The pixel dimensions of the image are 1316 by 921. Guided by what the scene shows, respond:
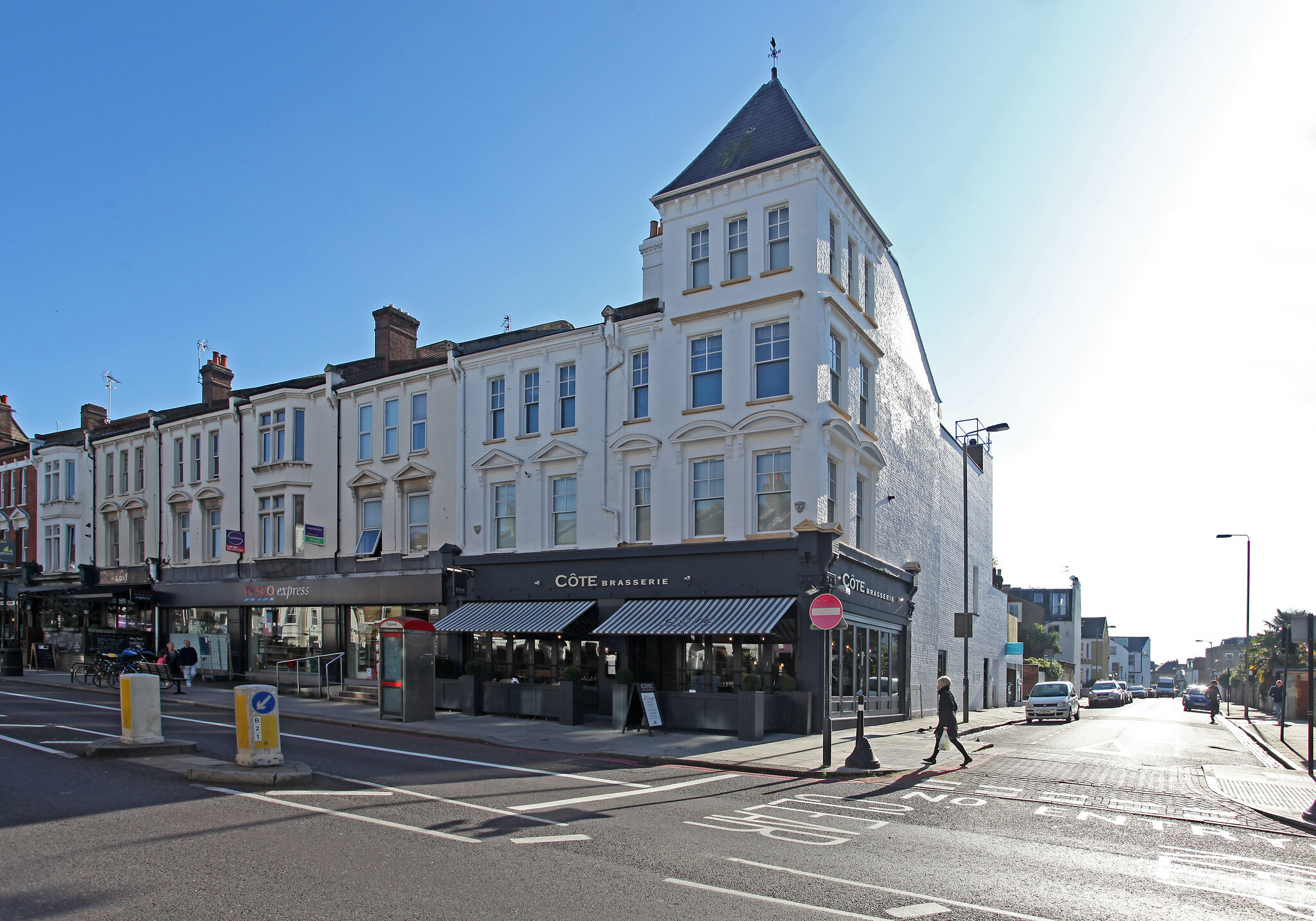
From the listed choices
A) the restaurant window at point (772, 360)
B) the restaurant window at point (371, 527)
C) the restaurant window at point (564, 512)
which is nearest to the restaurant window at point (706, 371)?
the restaurant window at point (772, 360)

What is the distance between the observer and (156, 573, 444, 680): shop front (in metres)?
29.0

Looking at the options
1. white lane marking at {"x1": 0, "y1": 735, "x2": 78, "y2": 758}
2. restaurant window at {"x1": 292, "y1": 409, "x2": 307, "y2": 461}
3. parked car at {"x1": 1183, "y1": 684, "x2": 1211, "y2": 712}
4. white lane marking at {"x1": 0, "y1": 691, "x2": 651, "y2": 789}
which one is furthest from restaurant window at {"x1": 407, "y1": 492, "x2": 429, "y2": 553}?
parked car at {"x1": 1183, "y1": 684, "x2": 1211, "y2": 712}

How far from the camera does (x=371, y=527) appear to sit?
100 ft

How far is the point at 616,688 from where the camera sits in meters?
21.2

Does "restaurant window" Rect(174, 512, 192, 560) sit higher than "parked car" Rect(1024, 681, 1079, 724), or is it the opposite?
"restaurant window" Rect(174, 512, 192, 560)

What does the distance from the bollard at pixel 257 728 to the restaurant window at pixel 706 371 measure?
13948 mm

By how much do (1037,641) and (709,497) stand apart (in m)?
60.8

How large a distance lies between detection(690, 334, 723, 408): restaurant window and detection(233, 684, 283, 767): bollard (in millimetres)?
13948

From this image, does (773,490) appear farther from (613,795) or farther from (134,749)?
(134,749)

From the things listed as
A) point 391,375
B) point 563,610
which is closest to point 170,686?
point 391,375

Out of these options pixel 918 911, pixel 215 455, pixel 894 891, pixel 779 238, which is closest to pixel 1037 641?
pixel 779 238

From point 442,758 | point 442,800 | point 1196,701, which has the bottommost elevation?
point 1196,701

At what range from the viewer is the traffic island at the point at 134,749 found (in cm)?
1303

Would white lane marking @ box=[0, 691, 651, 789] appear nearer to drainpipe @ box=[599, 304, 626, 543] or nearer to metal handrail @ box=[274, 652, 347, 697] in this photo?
metal handrail @ box=[274, 652, 347, 697]
